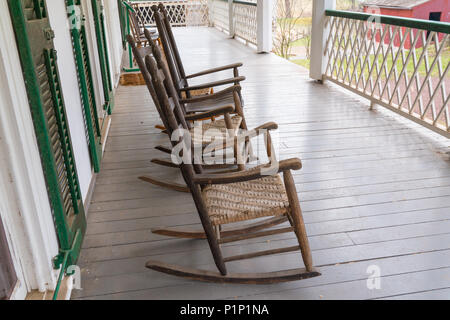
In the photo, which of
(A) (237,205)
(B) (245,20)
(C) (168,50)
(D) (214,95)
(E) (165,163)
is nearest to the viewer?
(A) (237,205)

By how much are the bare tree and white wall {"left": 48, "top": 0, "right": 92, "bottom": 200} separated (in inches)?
230

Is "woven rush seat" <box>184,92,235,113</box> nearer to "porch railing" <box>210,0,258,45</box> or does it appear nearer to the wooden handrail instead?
the wooden handrail

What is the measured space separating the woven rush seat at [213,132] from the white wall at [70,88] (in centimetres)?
63

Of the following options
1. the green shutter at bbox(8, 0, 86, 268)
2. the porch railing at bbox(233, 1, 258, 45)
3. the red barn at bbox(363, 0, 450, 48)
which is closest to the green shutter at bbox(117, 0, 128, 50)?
the porch railing at bbox(233, 1, 258, 45)

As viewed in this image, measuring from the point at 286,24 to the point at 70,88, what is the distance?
20.9ft

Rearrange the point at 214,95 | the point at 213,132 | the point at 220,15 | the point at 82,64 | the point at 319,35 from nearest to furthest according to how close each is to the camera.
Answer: the point at 82,64 → the point at 213,132 → the point at 214,95 → the point at 319,35 → the point at 220,15

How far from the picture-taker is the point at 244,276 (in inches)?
62.7

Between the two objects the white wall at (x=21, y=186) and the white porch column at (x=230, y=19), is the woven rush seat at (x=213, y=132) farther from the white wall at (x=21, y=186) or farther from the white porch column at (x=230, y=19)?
the white porch column at (x=230, y=19)

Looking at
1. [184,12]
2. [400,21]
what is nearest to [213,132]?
[400,21]

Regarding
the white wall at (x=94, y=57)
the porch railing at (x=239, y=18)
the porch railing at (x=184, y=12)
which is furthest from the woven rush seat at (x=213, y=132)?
the porch railing at (x=184, y=12)

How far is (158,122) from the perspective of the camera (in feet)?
12.1

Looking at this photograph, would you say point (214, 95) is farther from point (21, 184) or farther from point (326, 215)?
point (21, 184)
